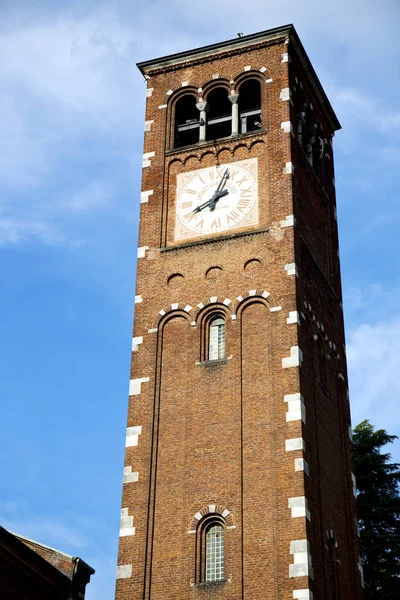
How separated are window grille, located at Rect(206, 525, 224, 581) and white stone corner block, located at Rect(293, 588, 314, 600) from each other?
221 cm

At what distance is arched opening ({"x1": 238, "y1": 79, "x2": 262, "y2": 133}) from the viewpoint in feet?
123

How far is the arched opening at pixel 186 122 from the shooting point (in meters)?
38.1

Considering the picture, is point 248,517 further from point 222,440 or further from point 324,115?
point 324,115

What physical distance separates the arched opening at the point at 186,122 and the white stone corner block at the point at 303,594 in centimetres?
1728

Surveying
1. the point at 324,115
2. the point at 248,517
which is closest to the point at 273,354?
the point at 248,517

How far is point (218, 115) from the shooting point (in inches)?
1532

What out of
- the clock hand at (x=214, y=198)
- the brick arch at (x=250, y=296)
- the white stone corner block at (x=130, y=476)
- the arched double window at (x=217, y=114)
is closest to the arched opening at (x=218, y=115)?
the arched double window at (x=217, y=114)

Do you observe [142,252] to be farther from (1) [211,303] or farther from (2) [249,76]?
(2) [249,76]

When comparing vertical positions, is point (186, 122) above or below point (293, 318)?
above

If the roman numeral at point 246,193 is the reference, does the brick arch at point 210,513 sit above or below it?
below

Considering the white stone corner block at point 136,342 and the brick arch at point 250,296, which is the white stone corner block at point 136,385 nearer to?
the white stone corner block at point 136,342

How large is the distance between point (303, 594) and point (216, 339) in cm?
868

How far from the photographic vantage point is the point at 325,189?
39.3 m

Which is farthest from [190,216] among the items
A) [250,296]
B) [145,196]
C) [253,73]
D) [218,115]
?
[253,73]
